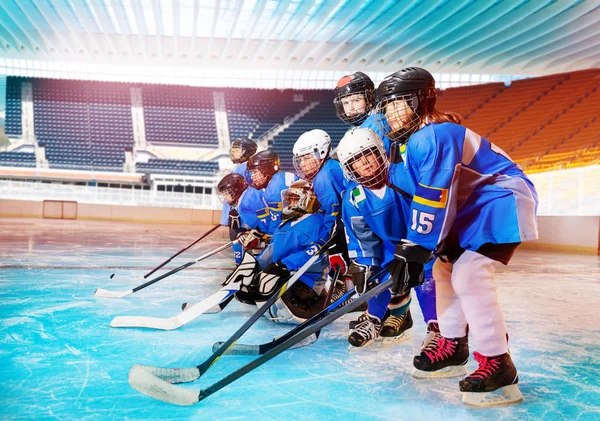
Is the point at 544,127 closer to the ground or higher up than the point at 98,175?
higher up

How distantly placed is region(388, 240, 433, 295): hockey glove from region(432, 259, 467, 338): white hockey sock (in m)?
0.28

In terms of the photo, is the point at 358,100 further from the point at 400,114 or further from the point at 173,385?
the point at 173,385

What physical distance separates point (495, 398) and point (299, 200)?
1.40 m

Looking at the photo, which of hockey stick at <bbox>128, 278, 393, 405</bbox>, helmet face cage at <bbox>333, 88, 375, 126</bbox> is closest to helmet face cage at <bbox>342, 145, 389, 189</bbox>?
hockey stick at <bbox>128, 278, 393, 405</bbox>

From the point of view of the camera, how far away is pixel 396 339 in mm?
2398

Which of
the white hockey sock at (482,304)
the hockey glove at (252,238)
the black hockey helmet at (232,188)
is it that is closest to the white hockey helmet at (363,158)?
the white hockey sock at (482,304)

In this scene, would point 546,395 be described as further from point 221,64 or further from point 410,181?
point 221,64

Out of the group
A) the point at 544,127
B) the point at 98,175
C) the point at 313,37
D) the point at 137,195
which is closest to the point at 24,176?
the point at 98,175

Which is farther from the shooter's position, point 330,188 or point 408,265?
point 330,188

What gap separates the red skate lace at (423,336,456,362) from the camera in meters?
1.86

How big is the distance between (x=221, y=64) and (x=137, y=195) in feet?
17.1

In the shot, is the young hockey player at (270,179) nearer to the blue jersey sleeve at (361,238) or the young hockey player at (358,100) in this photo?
the young hockey player at (358,100)

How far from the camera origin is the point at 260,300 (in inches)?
111

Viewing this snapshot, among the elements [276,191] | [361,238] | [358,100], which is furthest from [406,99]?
[276,191]
